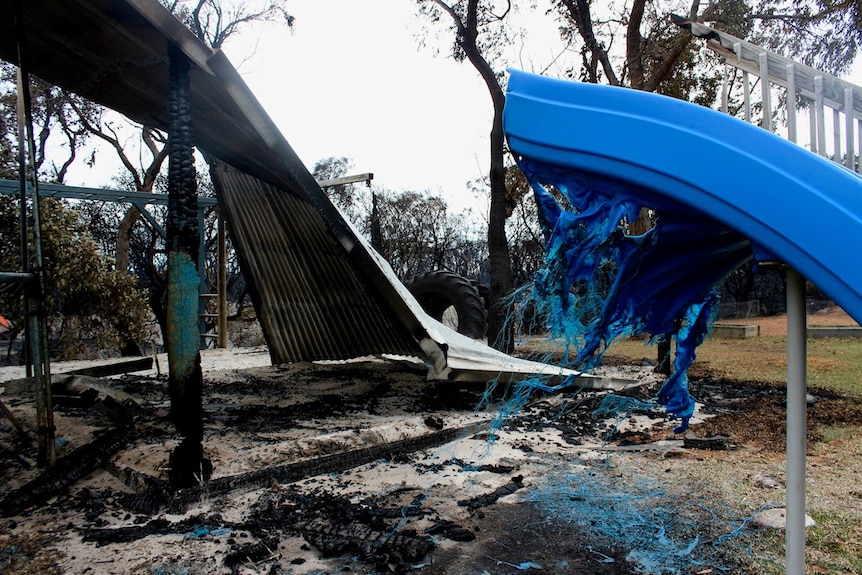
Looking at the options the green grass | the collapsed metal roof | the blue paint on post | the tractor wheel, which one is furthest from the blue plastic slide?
the tractor wheel

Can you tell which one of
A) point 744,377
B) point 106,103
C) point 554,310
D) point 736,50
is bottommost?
point 744,377

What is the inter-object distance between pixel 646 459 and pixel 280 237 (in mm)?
4044

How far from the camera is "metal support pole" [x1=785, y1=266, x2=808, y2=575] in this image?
1.60 m

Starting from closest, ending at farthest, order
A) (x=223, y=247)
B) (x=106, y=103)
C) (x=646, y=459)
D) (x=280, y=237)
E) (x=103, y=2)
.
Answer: (x=103, y=2) < (x=646, y=459) < (x=106, y=103) < (x=280, y=237) < (x=223, y=247)

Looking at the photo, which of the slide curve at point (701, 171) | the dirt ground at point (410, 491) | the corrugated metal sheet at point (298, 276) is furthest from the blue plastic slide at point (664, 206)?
the corrugated metal sheet at point (298, 276)

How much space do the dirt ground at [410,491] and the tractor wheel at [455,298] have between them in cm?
477

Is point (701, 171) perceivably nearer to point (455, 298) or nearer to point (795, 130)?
point (795, 130)

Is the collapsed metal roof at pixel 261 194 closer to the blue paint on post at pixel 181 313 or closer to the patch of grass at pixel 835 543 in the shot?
the blue paint on post at pixel 181 313

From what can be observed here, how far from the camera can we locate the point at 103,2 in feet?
9.76

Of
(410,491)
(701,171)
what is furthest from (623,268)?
(410,491)

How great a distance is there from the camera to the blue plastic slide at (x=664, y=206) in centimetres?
132

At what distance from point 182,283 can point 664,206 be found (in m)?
2.56

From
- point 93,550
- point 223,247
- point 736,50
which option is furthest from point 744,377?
point 223,247

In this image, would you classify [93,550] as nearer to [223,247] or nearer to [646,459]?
[646,459]
